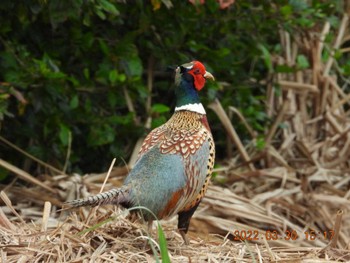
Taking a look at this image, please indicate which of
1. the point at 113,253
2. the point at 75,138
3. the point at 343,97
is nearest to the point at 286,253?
the point at 113,253

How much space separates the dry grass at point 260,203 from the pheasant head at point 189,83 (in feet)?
1.89

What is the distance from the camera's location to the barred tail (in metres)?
3.51

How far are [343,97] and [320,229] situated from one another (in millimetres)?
1947

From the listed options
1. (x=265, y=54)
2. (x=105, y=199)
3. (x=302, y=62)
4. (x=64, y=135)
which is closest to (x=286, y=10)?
(x=265, y=54)

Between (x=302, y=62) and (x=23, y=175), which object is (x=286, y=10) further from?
(x=23, y=175)

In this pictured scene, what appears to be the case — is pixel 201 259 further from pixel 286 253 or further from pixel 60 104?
pixel 60 104

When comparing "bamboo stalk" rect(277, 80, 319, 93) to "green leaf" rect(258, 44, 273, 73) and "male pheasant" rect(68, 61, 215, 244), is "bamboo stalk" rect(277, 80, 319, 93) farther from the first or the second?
"male pheasant" rect(68, 61, 215, 244)

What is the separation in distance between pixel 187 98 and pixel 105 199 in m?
0.84

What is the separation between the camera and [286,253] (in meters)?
3.91

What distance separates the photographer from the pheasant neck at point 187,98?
13.8ft

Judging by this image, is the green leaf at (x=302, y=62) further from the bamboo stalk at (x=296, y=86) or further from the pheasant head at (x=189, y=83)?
the pheasant head at (x=189, y=83)

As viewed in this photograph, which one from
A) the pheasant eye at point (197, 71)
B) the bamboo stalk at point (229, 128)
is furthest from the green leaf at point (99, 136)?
the pheasant eye at point (197, 71)

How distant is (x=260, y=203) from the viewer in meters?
5.96

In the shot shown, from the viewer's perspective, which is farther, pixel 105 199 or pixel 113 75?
pixel 113 75
